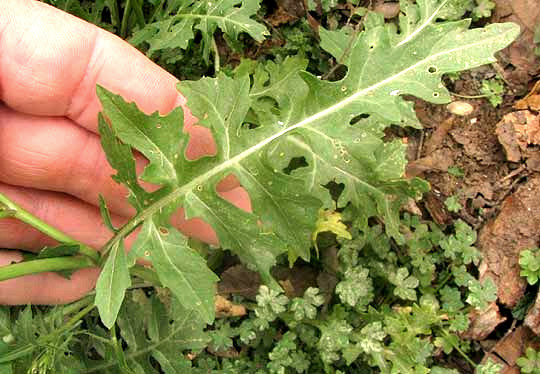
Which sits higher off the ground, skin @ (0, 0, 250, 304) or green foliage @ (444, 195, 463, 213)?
skin @ (0, 0, 250, 304)

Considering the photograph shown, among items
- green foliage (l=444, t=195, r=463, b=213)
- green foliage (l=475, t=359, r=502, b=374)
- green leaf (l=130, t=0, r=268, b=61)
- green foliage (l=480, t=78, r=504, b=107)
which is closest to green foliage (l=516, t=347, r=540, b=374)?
green foliage (l=475, t=359, r=502, b=374)

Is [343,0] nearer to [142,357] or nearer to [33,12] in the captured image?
[33,12]

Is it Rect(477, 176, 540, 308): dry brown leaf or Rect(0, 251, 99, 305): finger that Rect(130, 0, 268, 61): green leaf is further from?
Rect(477, 176, 540, 308): dry brown leaf

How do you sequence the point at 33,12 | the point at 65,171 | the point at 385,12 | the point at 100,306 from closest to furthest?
1. the point at 100,306
2. the point at 33,12
3. the point at 65,171
4. the point at 385,12

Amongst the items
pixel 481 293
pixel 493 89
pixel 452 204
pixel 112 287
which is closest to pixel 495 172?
pixel 452 204

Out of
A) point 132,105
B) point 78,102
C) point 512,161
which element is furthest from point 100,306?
point 512,161

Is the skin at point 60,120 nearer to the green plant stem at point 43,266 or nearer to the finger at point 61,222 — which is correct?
the finger at point 61,222
